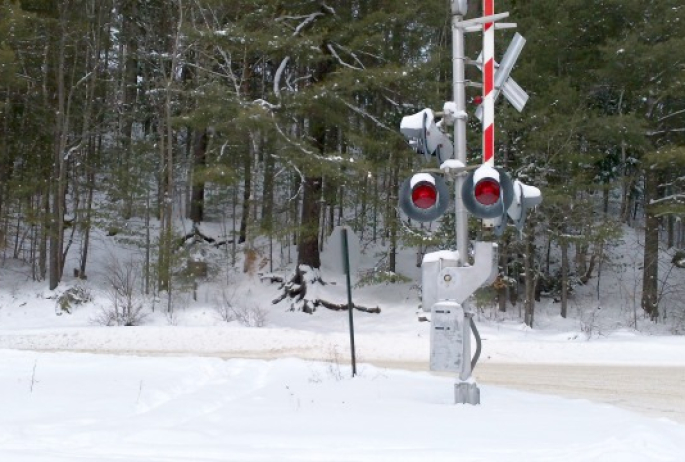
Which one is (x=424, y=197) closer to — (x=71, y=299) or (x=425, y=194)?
(x=425, y=194)

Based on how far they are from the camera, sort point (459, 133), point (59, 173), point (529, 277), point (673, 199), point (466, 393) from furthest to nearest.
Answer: point (59, 173)
point (673, 199)
point (529, 277)
point (459, 133)
point (466, 393)

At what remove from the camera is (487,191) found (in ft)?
25.9

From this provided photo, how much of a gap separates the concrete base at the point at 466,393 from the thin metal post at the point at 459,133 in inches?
49.6

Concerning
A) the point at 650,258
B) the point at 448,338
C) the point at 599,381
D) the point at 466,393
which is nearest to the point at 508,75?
the point at 448,338

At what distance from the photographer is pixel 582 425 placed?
766cm

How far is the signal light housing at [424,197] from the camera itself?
27.3ft

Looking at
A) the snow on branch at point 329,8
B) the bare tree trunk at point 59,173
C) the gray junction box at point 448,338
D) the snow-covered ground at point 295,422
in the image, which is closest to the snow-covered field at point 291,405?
the snow-covered ground at point 295,422

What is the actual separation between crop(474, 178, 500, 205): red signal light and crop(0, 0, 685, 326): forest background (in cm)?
1438

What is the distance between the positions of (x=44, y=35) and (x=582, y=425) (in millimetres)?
26100

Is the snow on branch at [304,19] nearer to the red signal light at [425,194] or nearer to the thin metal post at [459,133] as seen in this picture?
the thin metal post at [459,133]

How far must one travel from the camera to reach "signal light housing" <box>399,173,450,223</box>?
8.32 meters

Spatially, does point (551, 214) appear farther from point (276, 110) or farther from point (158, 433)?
point (158, 433)

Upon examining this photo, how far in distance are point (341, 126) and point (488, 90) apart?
15235mm

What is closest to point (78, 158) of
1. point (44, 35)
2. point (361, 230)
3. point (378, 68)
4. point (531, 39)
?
point (44, 35)
